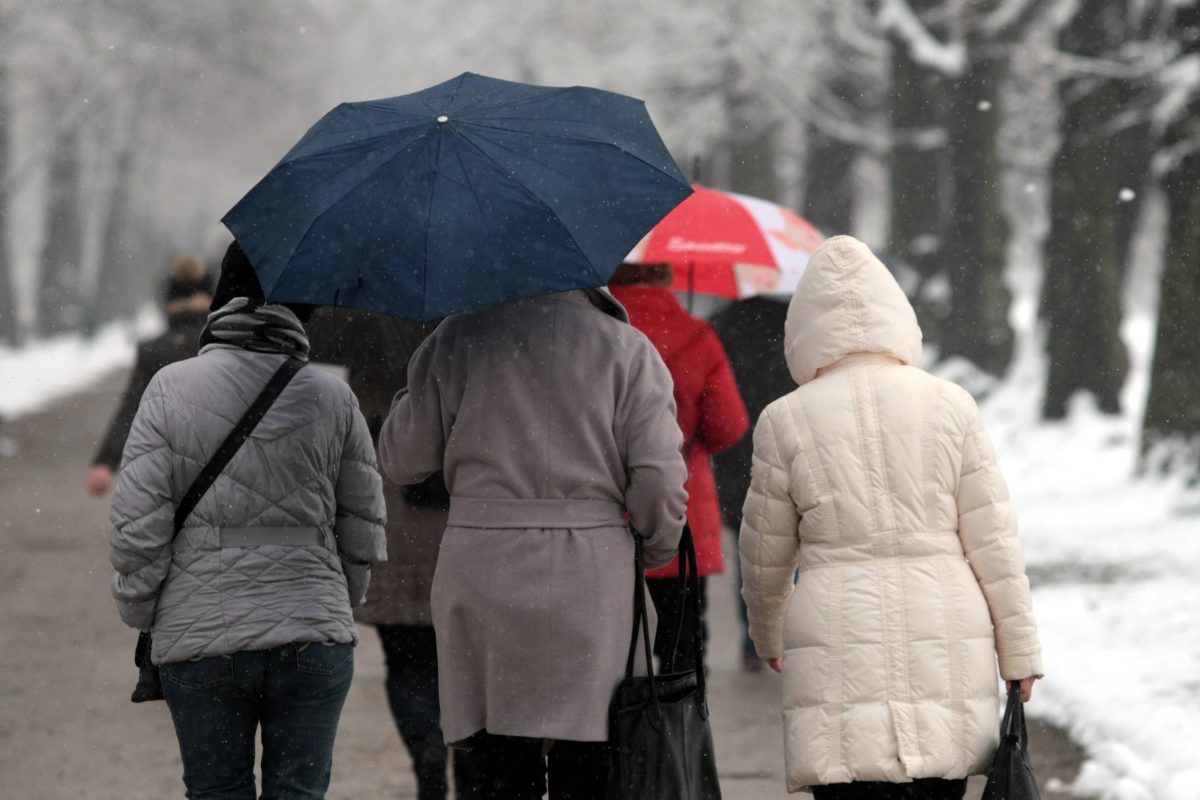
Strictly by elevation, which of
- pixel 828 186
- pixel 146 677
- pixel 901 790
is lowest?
pixel 901 790

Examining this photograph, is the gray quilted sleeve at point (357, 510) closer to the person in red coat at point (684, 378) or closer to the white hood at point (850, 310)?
the white hood at point (850, 310)

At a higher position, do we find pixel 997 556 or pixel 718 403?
pixel 718 403

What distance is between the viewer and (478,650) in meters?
4.12

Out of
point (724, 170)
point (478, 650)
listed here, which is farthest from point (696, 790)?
point (724, 170)

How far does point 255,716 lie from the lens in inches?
164

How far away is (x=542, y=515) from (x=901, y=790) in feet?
3.37

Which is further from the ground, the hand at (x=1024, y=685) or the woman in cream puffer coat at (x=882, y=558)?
the woman in cream puffer coat at (x=882, y=558)

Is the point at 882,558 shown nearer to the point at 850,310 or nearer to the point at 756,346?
the point at 850,310

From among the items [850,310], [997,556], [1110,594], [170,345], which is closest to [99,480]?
[170,345]

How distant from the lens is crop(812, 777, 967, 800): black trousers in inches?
159

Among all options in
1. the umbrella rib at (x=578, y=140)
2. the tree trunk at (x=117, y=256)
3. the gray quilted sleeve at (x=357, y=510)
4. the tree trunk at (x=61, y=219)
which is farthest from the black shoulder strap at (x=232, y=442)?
the tree trunk at (x=117, y=256)

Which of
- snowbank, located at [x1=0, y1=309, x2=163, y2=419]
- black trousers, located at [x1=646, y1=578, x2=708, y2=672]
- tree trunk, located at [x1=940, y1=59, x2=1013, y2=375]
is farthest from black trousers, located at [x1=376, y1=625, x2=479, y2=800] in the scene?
snowbank, located at [x1=0, y1=309, x2=163, y2=419]

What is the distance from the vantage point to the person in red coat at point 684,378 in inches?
221

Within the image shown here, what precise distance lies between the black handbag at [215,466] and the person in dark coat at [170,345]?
3071 millimetres
